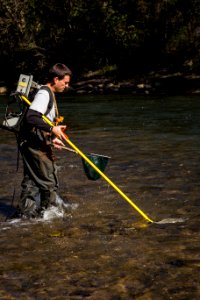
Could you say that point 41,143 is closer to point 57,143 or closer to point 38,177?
point 57,143

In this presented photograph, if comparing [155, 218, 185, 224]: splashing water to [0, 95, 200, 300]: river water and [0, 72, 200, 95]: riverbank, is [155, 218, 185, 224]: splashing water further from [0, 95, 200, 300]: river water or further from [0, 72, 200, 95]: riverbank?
[0, 72, 200, 95]: riverbank

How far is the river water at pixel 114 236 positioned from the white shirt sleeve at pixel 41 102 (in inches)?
81.0

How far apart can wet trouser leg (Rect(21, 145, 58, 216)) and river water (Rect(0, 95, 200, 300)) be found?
0.39 meters

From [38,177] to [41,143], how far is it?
2.02 ft

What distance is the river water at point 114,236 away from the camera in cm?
621

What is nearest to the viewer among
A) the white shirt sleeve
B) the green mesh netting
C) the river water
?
the river water

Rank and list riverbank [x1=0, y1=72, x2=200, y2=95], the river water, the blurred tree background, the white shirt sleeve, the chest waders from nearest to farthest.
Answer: the river water < the white shirt sleeve < the chest waders < riverbank [x1=0, y1=72, x2=200, y2=95] < the blurred tree background

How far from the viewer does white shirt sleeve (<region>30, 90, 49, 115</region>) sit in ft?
26.2

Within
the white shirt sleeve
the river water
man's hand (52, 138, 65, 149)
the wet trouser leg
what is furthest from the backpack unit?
the river water

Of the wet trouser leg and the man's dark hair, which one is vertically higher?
the man's dark hair

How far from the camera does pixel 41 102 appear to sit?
8.02 m

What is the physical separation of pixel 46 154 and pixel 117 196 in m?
2.63

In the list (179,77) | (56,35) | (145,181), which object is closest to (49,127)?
(145,181)

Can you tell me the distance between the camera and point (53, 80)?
8.27 metres
